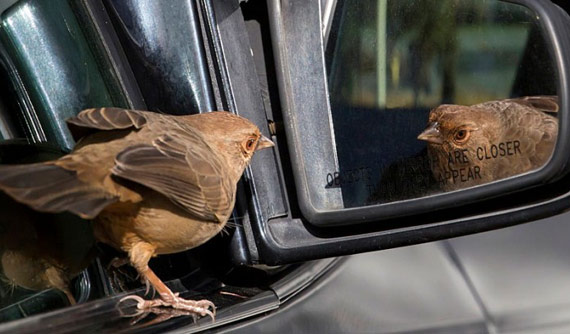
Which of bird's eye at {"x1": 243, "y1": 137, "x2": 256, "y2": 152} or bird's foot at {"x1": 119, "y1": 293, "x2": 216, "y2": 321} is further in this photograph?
bird's eye at {"x1": 243, "y1": 137, "x2": 256, "y2": 152}

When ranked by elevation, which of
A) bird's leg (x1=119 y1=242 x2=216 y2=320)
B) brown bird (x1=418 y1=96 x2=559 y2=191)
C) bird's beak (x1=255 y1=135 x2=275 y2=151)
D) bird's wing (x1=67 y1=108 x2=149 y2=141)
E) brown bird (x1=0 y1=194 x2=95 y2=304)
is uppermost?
bird's wing (x1=67 y1=108 x2=149 y2=141)

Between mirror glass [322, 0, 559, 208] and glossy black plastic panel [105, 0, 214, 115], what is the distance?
45cm

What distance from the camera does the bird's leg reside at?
2.66m

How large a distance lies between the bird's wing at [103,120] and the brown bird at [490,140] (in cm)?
96

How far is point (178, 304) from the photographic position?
2.70m

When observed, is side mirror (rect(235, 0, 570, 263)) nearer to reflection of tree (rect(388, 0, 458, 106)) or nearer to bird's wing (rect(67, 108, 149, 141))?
reflection of tree (rect(388, 0, 458, 106))

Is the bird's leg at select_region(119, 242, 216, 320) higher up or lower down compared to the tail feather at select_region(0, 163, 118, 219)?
lower down

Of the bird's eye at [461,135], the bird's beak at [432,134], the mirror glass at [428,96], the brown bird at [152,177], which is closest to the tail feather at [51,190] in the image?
the brown bird at [152,177]

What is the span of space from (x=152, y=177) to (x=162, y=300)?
47 cm

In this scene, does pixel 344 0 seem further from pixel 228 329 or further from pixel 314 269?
pixel 228 329

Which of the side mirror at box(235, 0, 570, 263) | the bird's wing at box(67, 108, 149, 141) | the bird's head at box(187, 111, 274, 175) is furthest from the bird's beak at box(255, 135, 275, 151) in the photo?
the bird's wing at box(67, 108, 149, 141)

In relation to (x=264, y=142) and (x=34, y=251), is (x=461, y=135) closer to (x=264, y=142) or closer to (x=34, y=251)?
(x=264, y=142)

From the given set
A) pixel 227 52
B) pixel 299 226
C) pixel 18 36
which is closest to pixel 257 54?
pixel 227 52

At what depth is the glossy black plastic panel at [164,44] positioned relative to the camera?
10.2 ft
